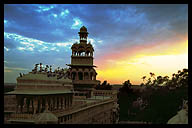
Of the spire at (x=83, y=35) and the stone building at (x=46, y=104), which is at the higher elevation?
the spire at (x=83, y=35)

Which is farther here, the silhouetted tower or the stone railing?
the silhouetted tower

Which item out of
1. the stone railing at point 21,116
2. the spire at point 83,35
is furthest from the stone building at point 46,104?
the spire at point 83,35

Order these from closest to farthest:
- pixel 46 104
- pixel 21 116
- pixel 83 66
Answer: pixel 21 116 < pixel 46 104 < pixel 83 66

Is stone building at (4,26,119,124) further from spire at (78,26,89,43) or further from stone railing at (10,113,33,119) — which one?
spire at (78,26,89,43)

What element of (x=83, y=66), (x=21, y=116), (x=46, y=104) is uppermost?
(x=83, y=66)

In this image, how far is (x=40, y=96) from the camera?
2591 cm

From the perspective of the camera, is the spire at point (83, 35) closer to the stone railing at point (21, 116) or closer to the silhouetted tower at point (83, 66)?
the silhouetted tower at point (83, 66)

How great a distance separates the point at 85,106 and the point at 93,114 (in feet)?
15.4

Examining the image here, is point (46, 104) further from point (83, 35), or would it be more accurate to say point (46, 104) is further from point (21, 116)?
point (83, 35)

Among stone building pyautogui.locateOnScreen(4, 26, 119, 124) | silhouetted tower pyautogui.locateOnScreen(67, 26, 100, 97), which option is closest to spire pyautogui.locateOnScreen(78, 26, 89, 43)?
silhouetted tower pyautogui.locateOnScreen(67, 26, 100, 97)

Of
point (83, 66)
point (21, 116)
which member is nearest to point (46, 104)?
point (21, 116)
